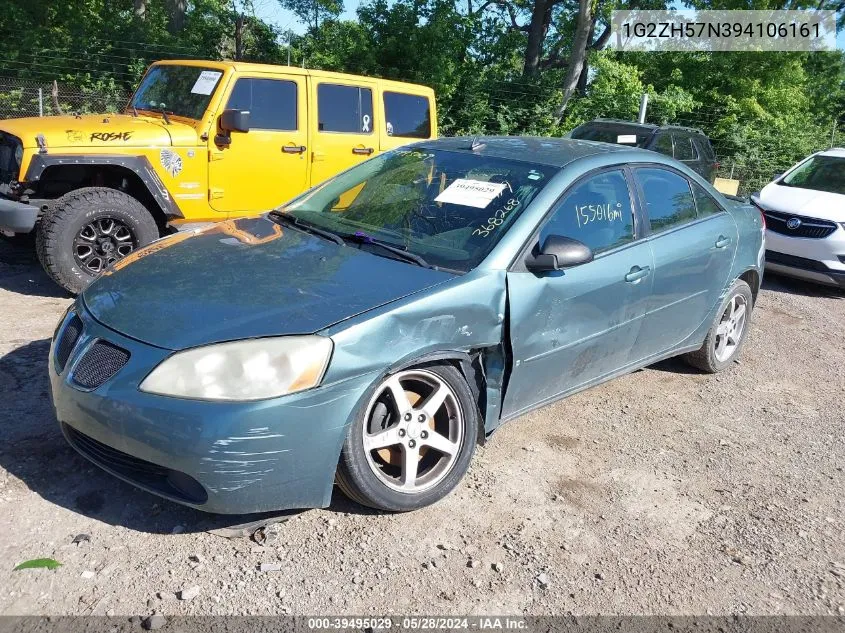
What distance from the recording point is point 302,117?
7113 mm

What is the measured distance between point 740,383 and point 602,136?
22.8 feet

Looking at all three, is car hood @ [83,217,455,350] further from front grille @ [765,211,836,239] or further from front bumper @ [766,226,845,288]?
→ front grille @ [765,211,836,239]

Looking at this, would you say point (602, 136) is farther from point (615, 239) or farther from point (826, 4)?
point (826, 4)

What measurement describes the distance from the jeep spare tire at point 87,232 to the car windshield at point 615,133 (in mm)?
6995

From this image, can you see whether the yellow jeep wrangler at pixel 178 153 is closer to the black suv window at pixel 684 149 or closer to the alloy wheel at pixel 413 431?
the alloy wheel at pixel 413 431

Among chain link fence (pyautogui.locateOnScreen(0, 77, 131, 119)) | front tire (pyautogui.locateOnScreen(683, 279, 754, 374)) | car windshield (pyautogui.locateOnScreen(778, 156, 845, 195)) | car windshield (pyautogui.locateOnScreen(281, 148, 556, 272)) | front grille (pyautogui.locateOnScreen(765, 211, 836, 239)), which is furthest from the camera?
chain link fence (pyautogui.locateOnScreen(0, 77, 131, 119))

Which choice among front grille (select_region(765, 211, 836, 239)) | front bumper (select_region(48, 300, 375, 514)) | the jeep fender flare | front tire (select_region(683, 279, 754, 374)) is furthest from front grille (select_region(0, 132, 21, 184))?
front grille (select_region(765, 211, 836, 239))

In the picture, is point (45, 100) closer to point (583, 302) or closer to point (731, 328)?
point (731, 328)

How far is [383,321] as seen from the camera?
3137mm

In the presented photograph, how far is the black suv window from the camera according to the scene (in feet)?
37.6

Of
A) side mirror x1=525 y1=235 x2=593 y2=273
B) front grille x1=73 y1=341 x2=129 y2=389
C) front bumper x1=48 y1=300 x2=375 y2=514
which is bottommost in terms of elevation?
front bumper x1=48 y1=300 x2=375 y2=514

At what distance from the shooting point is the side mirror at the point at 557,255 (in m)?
3.65

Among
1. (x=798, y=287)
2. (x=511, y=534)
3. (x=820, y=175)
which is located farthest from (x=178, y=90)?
(x=820, y=175)

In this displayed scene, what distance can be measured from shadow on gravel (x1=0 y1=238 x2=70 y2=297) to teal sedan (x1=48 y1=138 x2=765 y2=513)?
278 cm
